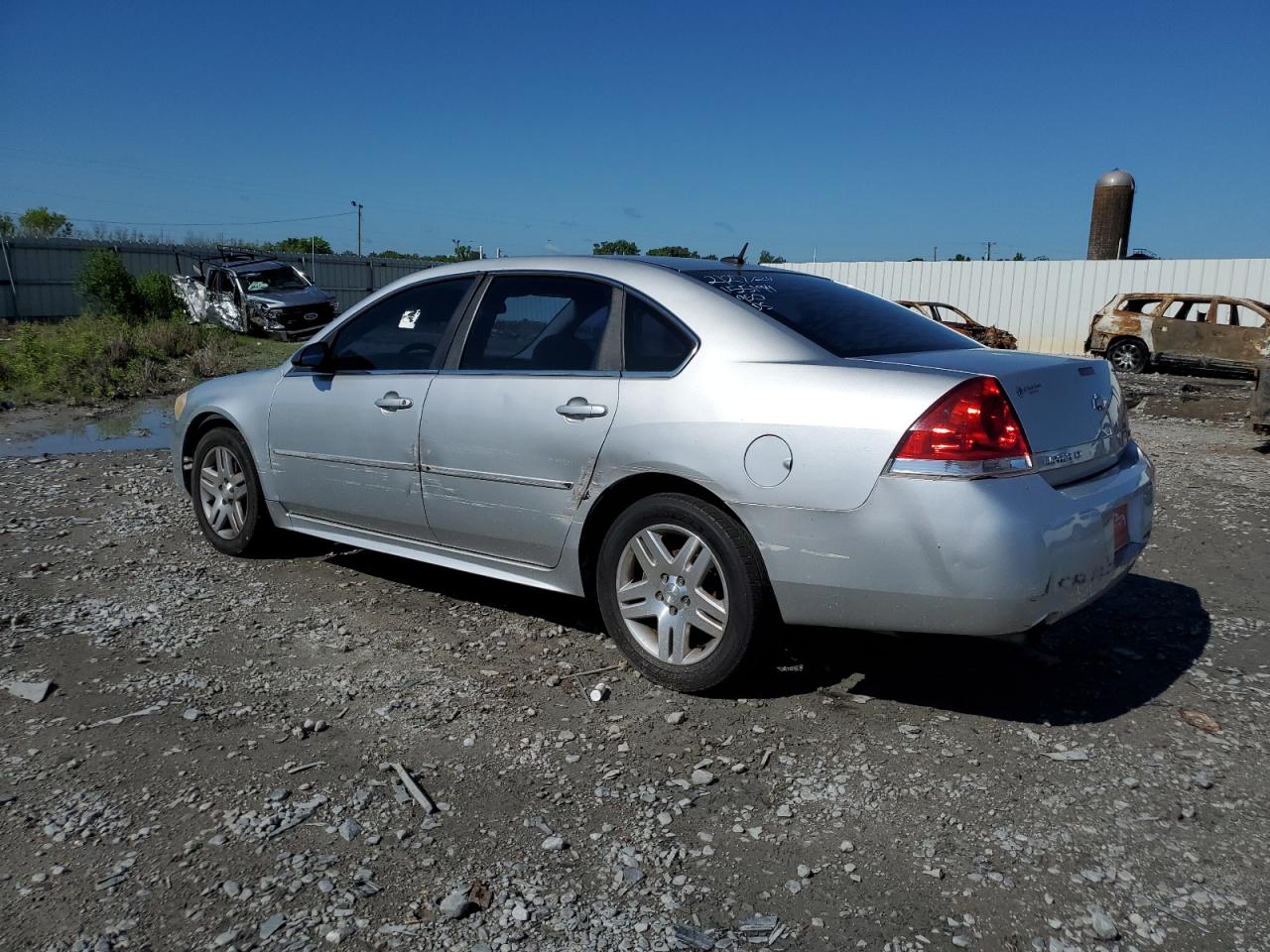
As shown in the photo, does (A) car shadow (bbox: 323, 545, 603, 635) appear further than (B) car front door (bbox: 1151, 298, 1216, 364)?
No

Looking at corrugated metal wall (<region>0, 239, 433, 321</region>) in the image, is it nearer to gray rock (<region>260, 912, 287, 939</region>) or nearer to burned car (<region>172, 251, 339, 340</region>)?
Result: burned car (<region>172, 251, 339, 340</region>)

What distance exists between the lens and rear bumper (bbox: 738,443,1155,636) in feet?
10.2

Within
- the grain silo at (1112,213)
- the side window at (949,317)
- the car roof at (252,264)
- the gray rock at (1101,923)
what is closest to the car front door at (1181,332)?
the side window at (949,317)

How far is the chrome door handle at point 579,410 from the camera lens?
12.6 feet

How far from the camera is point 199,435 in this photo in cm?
584

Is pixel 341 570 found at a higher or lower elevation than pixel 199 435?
lower

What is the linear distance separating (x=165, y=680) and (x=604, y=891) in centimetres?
218

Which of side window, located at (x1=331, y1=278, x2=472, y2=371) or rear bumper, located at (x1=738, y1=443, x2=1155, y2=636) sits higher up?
side window, located at (x1=331, y1=278, x2=472, y2=371)

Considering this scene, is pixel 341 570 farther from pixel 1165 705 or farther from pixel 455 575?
pixel 1165 705

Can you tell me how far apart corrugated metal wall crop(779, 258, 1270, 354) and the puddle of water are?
56.1 ft

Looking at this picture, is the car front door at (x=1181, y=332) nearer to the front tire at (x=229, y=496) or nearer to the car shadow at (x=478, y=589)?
the car shadow at (x=478, y=589)

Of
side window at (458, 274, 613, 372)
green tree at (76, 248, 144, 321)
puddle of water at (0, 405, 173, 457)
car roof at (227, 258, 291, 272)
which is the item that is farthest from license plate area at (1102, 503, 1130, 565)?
green tree at (76, 248, 144, 321)

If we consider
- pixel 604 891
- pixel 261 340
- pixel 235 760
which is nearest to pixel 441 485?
pixel 235 760

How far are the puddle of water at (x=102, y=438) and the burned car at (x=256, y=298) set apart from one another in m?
11.3
